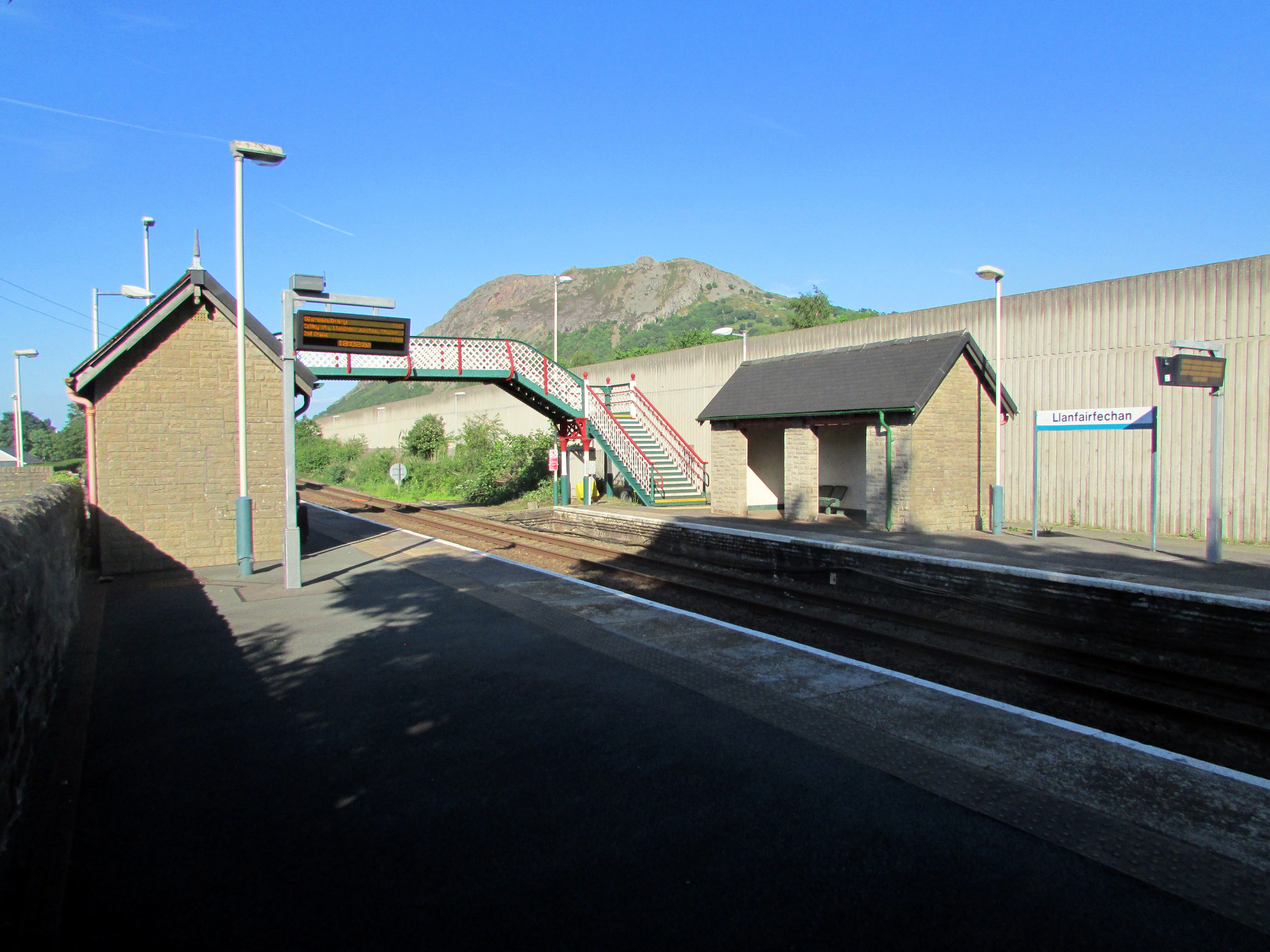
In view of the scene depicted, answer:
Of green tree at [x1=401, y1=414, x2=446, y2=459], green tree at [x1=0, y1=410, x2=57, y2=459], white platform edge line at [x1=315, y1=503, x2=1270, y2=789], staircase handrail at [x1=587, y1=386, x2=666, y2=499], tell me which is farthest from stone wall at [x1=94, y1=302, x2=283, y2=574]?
green tree at [x1=0, y1=410, x2=57, y2=459]

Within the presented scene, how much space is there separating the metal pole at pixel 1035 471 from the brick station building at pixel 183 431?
44.1 ft

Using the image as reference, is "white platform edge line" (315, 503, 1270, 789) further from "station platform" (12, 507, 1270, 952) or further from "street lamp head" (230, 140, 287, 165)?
"street lamp head" (230, 140, 287, 165)

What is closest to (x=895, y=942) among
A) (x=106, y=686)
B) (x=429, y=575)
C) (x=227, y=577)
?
(x=106, y=686)

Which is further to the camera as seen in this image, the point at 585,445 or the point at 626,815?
the point at 585,445

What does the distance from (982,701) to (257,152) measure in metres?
12.2

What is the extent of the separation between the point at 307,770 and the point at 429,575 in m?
7.85

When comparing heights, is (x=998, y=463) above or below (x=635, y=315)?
below

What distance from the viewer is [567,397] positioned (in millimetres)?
24875

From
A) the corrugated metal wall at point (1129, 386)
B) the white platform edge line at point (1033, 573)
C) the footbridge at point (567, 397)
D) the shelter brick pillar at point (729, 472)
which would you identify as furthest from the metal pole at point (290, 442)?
the corrugated metal wall at point (1129, 386)

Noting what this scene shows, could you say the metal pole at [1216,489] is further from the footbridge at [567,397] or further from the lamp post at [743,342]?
the footbridge at [567,397]

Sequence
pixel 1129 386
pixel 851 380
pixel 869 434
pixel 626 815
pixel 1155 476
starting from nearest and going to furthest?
pixel 626 815
pixel 1155 476
pixel 1129 386
pixel 869 434
pixel 851 380

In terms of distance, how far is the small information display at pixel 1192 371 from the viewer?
12.2 m

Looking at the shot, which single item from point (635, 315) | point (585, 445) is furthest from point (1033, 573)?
point (635, 315)

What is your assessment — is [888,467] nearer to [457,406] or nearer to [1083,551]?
[1083,551]
